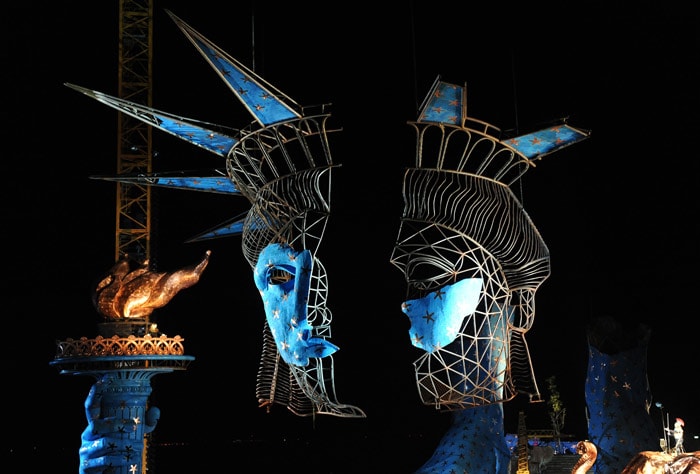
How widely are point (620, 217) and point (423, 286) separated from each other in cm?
826

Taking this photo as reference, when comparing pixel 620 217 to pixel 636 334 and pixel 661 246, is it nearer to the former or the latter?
pixel 661 246

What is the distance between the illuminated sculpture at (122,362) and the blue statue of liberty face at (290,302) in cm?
352

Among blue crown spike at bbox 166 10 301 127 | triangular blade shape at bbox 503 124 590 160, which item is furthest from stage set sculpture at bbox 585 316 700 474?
blue crown spike at bbox 166 10 301 127

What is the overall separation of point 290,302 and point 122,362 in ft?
14.1

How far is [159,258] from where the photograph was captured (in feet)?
80.4

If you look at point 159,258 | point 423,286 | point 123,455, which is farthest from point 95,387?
point 159,258

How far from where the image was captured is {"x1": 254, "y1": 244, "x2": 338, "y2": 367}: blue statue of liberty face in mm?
13727

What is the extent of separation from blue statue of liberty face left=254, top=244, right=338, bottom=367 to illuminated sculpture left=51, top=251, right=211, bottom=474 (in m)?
3.52

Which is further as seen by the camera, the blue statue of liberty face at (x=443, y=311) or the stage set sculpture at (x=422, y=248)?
the blue statue of liberty face at (x=443, y=311)

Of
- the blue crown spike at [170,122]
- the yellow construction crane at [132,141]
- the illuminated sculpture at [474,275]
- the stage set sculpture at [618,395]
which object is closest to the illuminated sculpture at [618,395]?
the stage set sculpture at [618,395]

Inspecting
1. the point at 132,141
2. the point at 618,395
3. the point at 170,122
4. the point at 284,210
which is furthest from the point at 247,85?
the point at 132,141

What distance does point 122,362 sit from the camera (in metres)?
16.8

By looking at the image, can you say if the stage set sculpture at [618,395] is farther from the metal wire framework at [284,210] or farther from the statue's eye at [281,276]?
the statue's eye at [281,276]

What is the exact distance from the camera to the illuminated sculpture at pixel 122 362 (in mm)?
16594
